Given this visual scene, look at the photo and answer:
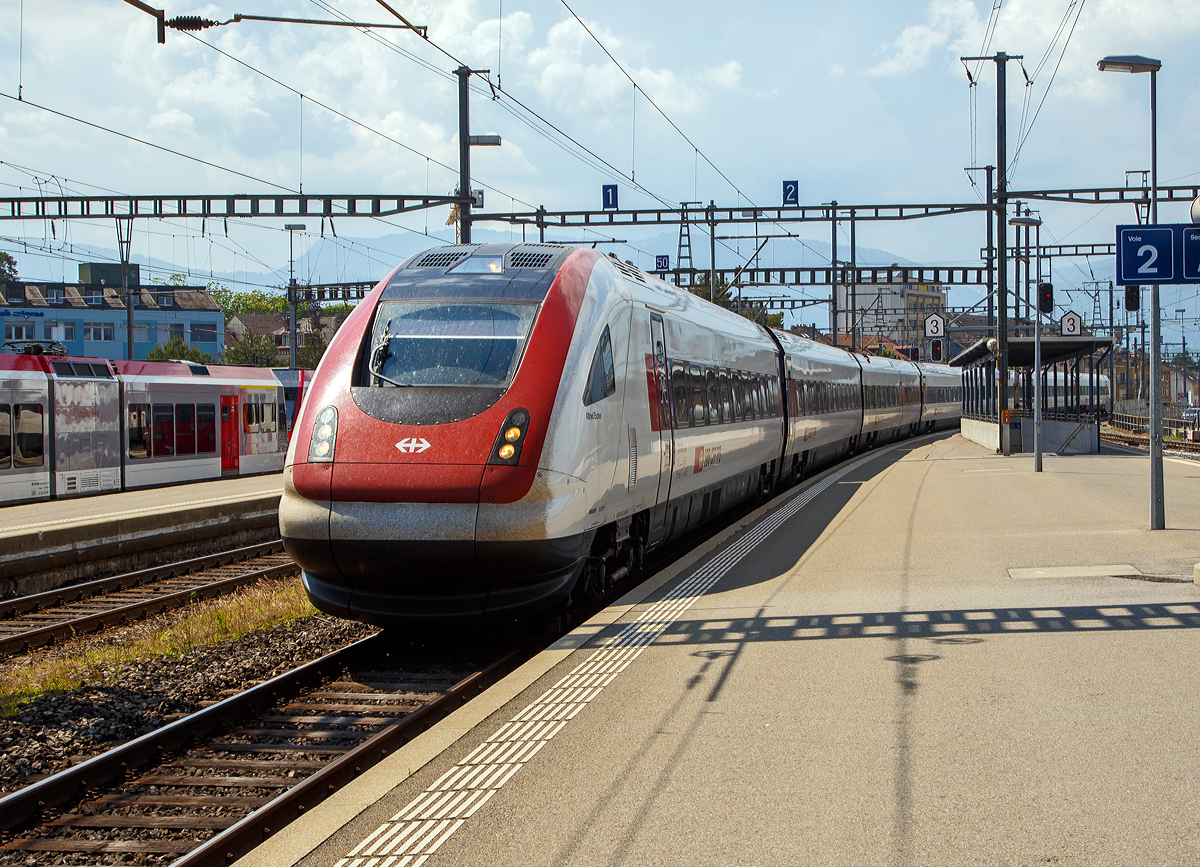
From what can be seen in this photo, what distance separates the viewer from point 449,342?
8.66 metres

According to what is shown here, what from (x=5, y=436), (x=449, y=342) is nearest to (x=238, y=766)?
(x=449, y=342)

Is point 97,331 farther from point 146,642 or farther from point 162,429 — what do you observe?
point 146,642

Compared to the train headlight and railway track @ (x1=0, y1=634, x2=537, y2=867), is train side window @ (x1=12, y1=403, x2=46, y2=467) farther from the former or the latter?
railway track @ (x1=0, y1=634, x2=537, y2=867)

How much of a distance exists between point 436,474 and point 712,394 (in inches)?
274

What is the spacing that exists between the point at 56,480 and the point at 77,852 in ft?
59.6

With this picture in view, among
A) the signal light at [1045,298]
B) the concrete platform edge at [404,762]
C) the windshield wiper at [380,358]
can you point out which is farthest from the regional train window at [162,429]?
the signal light at [1045,298]

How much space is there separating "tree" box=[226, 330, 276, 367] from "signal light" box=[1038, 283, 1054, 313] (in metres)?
65.1

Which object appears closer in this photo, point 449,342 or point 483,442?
point 483,442

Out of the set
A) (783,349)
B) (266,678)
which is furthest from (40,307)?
(266,678)

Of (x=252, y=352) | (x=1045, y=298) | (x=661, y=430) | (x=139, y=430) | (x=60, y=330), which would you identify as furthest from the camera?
(x=252, y=352)

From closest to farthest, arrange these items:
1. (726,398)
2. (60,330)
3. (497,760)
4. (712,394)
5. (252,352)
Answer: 1. (497,760)
2. (712,394)
3. (726,398)
4. (60,330)
5. (252,352)

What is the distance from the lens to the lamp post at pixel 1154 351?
1255 centimetres

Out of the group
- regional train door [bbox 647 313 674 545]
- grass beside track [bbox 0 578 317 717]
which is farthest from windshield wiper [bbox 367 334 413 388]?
regional train door [bbox 647 313 674 545]

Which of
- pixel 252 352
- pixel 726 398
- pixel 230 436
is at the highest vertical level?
pixel 252 352
